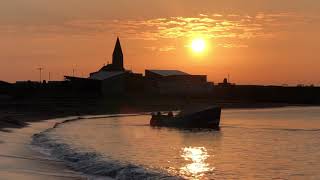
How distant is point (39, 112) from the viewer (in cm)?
6975

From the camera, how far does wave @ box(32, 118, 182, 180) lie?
2068 centimetres

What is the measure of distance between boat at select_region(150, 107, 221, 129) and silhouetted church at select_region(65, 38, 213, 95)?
5543 cm

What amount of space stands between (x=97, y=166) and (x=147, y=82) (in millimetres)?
103517

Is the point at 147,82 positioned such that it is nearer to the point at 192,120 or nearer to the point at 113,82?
the point at 113,82

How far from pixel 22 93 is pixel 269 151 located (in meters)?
75.5

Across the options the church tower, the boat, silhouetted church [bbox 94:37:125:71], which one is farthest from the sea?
the church tower

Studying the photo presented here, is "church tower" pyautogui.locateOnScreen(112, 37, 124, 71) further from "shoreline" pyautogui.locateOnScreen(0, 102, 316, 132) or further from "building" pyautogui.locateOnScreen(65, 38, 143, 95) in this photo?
"shoreline" pyautogui.locateOnScreen(0, 102, 316, 132)

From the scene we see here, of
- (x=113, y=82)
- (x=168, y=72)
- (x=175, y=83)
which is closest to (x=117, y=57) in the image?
(x=168, y=72)

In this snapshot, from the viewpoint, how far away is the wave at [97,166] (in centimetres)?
2068

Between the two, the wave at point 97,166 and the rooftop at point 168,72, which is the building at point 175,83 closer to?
the rooftop at point 168,72

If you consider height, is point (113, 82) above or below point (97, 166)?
above

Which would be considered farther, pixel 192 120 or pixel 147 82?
pixel 147 82

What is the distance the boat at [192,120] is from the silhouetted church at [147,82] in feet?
182

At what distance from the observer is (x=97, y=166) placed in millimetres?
22891
